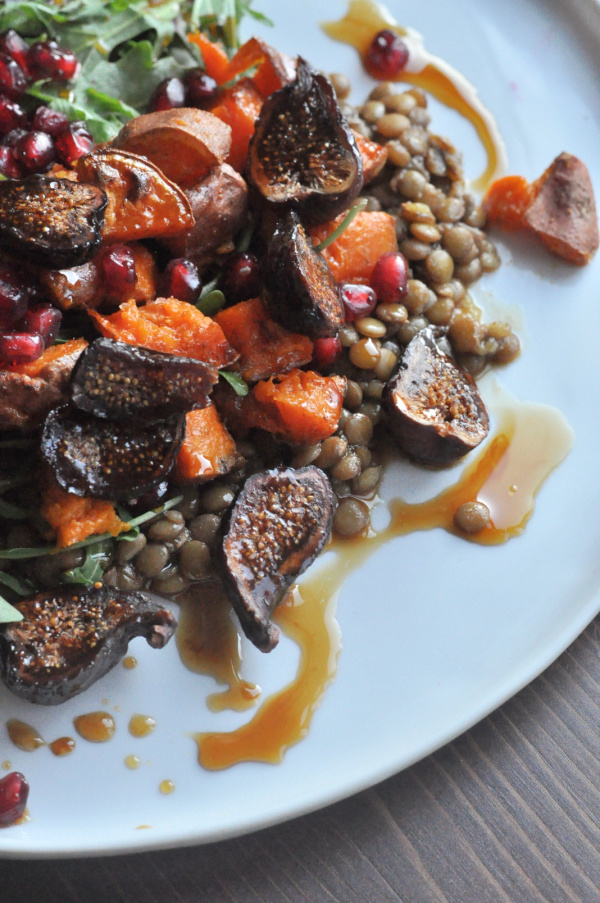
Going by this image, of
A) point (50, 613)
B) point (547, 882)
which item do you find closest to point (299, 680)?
point (50, 613)

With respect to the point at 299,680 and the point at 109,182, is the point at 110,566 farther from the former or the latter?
the point at 109,182

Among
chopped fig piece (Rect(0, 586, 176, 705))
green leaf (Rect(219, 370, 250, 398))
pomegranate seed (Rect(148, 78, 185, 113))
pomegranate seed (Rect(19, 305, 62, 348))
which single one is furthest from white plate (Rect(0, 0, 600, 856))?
pomegranate seed (Rect(148, 78, 185, 113))

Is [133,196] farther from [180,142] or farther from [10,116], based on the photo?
[10,116]

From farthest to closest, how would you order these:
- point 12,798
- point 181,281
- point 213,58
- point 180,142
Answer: point 213,58
point 180,142
point 181,281
point 12,798

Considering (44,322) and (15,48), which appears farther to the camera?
(15,48)

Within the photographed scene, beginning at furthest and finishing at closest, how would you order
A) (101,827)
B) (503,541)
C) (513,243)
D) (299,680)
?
1. (513,243)
2. (503,541)
3. (299,680)
4. (101,827)

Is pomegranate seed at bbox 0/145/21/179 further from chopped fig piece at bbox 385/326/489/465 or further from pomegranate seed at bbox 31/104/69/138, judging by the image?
chopped fig piece at bbox 385/326/489/465

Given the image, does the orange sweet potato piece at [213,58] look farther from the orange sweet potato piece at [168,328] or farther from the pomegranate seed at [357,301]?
the orange sweet potato piece at [168,328]

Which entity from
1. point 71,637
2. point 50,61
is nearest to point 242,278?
point 50,61
